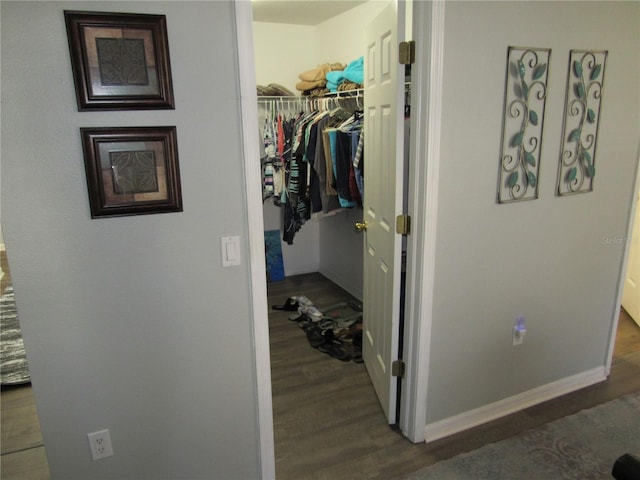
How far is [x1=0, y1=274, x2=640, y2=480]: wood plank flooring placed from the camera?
1936 millimetres

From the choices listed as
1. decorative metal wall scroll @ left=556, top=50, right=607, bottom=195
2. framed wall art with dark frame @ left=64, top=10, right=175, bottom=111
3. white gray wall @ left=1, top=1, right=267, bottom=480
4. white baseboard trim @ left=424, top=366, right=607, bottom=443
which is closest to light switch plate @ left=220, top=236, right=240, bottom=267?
white gray wall @ left=1, top=1, right=267, bottom=480

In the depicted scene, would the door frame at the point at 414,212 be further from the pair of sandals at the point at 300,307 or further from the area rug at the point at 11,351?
the area rug at the point at 11,351

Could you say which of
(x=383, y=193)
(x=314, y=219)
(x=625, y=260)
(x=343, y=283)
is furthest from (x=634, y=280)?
(x=314, y=219)

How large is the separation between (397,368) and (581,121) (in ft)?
4.97

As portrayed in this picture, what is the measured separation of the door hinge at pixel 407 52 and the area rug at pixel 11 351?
2.30 m

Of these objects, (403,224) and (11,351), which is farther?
(11,351)

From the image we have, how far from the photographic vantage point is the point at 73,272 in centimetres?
134

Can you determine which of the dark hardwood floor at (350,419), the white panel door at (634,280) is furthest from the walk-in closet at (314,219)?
the white panel door at (634,280)

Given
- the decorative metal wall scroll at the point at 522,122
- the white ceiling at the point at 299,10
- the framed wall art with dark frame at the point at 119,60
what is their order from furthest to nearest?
the white ceiling at the point at 299,10 < the decorative metal wall scroll at the point at 522,122 < the framed wall art with dark frame at the point at 119,60

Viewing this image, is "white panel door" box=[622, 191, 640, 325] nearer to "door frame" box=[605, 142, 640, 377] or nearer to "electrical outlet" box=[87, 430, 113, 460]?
"door frame" box=[605, 142, 640, 377]

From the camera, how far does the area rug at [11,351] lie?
2455mm

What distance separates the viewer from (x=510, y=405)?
228 centimetres

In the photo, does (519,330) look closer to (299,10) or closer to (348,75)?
(348,75)

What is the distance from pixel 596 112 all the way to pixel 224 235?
75.2 inches
